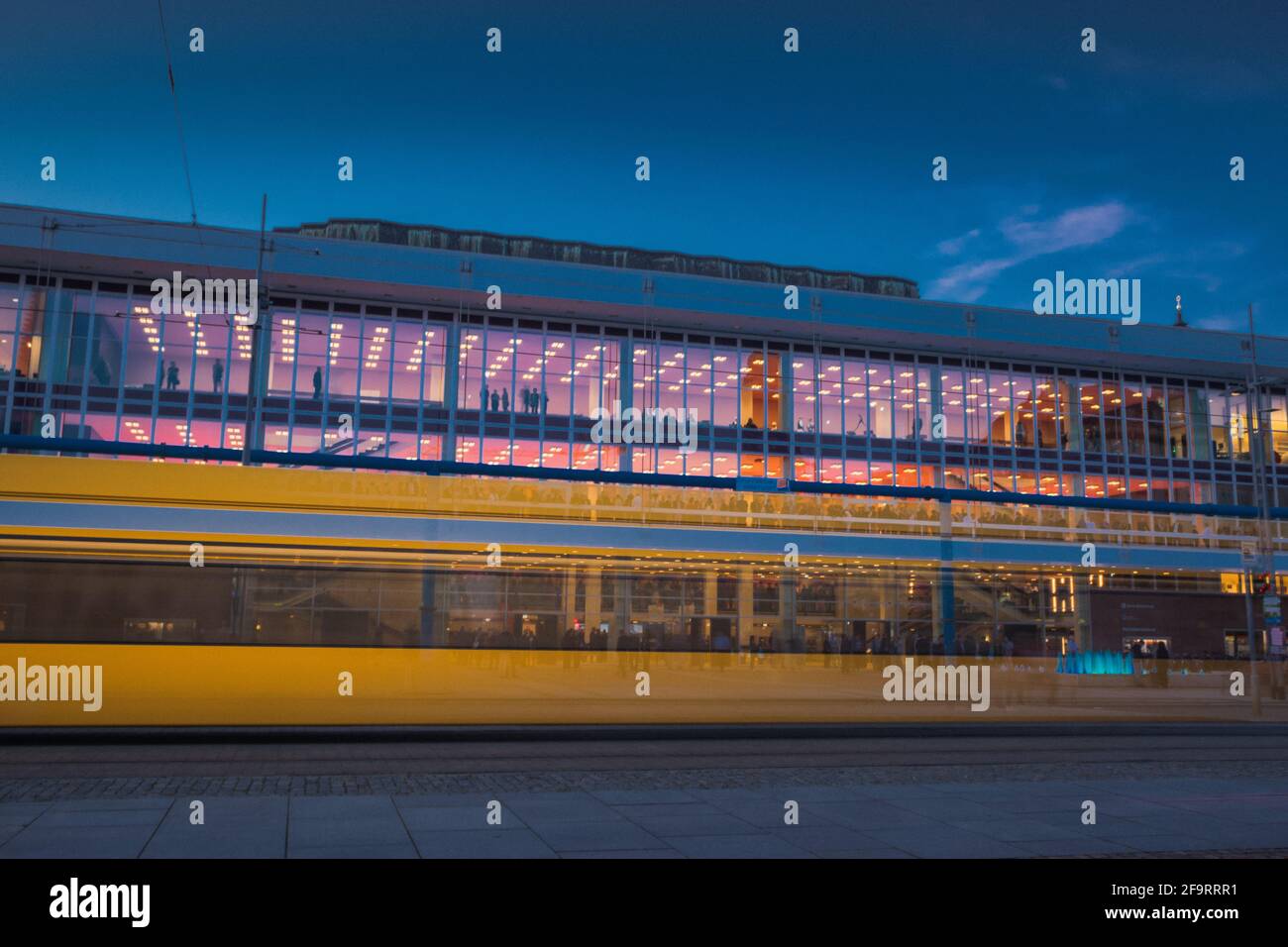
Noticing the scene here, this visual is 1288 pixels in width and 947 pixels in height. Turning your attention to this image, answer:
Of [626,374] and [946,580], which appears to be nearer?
[946,580]

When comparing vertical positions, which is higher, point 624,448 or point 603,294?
point 603,294

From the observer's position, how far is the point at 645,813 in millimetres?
9734

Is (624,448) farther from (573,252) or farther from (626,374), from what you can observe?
(573,252)

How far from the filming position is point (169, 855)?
24.5ft

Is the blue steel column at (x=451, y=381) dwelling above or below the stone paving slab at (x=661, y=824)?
above

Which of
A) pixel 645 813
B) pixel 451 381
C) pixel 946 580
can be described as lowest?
pixel 645 813

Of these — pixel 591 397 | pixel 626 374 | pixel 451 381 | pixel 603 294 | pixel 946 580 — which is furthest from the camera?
pixel 626 374

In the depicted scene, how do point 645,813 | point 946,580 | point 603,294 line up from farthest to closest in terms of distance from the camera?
point 603,294 → point 946,580 → point 645,813

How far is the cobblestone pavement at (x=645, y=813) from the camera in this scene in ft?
26.6

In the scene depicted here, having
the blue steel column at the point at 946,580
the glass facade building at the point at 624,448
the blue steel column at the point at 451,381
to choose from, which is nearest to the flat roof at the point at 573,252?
the glass facade building at the point at 624,448

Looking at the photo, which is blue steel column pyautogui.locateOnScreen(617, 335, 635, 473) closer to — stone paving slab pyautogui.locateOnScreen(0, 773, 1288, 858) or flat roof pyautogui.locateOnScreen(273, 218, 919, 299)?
flat roof pyautogui.locateOnScreen(273, 218, 919, 299)

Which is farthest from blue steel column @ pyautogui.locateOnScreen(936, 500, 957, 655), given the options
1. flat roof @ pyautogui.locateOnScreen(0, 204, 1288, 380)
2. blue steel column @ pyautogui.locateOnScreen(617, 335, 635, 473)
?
blue steel column @ pyautogui.locateOnScreen(617, 335, 635, 473)

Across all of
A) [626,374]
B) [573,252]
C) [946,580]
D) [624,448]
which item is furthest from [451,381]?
[946,580]

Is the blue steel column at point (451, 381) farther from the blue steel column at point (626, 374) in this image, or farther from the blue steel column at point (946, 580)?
the blue steel column at point (946, 580)
